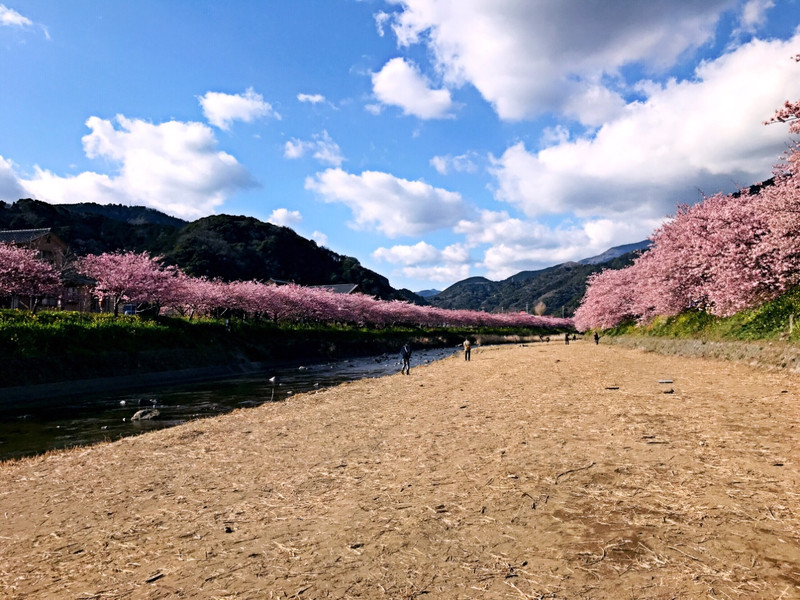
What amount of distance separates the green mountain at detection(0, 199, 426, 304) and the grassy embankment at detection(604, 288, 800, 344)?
364 ft

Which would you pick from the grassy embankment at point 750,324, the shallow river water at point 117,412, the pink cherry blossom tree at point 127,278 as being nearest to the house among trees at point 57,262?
the pink cherry blossom tree at point 127,278

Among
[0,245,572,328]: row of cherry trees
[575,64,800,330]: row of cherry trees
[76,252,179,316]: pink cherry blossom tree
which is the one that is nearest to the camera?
[575,64,800,330]: row of cherry trees

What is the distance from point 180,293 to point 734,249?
162 ft

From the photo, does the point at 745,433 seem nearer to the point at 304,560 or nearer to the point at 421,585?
the point at 421,585

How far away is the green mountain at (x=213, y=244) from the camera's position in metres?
117

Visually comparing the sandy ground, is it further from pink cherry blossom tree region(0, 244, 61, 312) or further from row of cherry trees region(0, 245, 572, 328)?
row of cherry trees region(0, 245, 572, 328)

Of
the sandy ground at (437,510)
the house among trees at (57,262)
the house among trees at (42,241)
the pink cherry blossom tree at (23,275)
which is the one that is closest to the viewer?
the sandy ground at (437,510)

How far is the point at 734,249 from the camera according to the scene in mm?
17969

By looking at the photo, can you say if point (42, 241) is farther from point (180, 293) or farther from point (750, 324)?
point (750, 324)

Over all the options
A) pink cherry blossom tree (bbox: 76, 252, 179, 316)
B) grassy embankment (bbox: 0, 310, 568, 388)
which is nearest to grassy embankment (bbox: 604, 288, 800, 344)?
grassy embankment (bbox: 0, 310, 568, 388)

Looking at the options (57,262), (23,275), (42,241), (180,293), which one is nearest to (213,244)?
(42,241)

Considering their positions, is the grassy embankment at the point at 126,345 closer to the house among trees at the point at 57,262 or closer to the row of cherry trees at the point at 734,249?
the house among trees at the point at 57,262

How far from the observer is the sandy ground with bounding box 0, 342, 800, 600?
4461mm

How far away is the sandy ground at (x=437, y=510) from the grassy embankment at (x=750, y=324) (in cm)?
880
